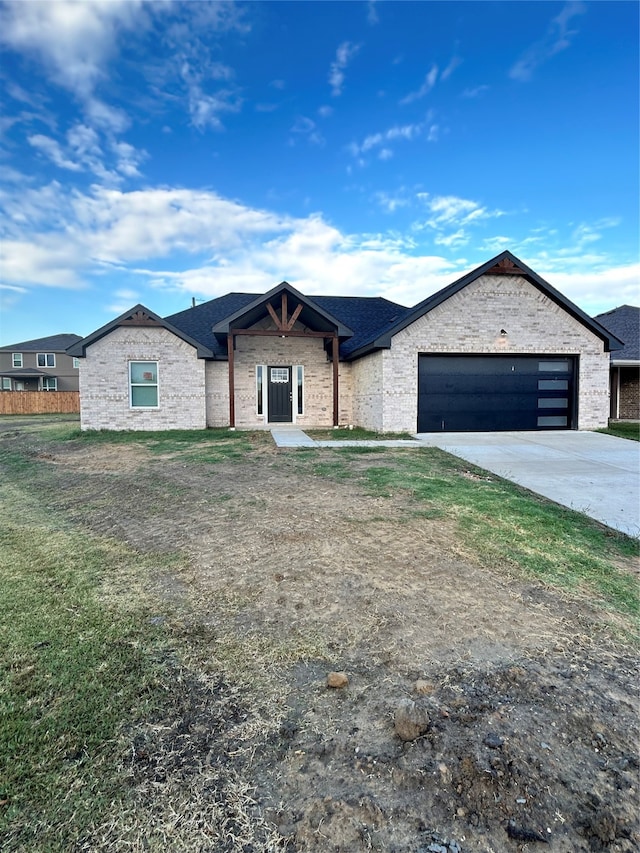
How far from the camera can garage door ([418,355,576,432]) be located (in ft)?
45.7

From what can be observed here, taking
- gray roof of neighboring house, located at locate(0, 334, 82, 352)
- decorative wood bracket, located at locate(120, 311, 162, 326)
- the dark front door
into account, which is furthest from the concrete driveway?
gray roof of neighboring house, located at locate(0, 334, 82, 352)

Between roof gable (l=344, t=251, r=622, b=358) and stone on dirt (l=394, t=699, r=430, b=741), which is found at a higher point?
roof gable (l=344, t=251, r=622, b=358)

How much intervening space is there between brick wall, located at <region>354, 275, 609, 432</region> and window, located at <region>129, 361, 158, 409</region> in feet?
25.6

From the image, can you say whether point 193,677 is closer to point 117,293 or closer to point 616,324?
point 117,293

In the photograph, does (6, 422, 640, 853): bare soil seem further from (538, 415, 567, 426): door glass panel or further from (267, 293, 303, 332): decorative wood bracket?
(538, 415, 567, 426): door glass panel

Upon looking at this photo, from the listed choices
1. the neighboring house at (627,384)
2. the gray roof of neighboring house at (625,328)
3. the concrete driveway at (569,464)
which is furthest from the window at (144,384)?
the neighboring house at (627,384)

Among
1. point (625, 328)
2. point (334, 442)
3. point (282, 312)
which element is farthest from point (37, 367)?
point (625, 328)

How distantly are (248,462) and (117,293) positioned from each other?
56.9 ft

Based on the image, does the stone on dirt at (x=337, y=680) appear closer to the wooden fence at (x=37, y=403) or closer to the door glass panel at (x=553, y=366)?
the door glass panel at (x=553, y=366)

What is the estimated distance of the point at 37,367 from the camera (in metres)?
42.4

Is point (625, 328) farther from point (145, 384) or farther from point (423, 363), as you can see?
point (145, 384)

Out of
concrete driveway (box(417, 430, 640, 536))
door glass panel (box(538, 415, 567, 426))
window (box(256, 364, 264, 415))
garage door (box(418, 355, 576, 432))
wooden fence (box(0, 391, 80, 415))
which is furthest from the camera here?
wooden fence (box(0, 391, 80, 415))

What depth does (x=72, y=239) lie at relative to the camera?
55.9ft

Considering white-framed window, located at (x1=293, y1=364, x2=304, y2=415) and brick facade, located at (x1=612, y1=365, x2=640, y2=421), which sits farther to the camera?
brick facade, located at (x1=612, y1=365, x2=640, y2=421)
